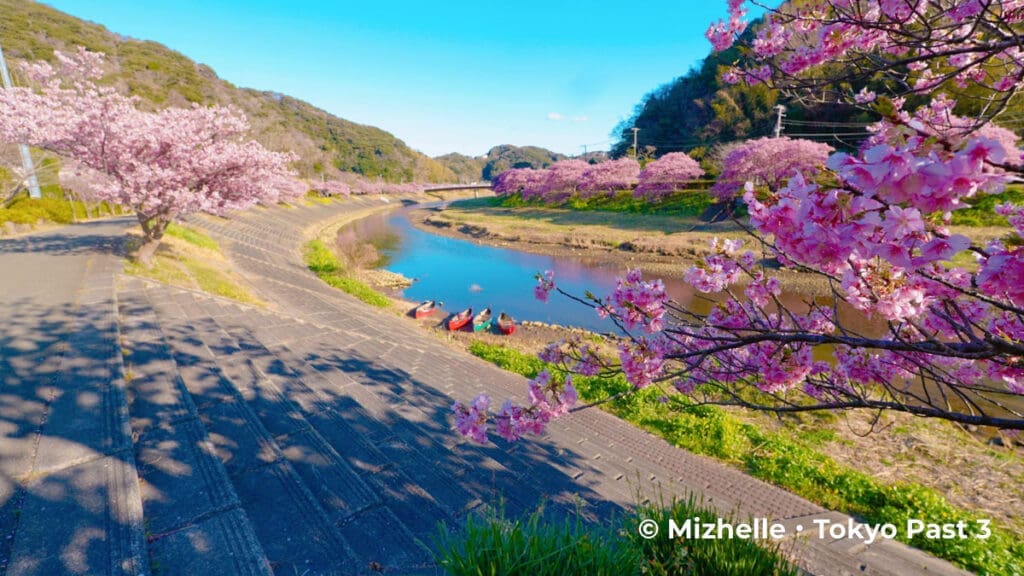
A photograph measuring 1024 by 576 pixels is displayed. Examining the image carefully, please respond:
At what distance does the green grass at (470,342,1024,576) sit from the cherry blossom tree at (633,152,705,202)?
3705 cm

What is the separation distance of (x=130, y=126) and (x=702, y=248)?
2670 centimetres

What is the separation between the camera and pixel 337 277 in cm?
1866

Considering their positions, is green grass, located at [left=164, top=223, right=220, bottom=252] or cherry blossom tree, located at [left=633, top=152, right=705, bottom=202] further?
cherry blossom tree, located at [left=633, top=152, right=705, bottom=202]

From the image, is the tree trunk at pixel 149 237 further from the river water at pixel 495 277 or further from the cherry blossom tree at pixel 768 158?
the cherry blossom tree at pixel 768 158

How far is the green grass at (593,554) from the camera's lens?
2029mm

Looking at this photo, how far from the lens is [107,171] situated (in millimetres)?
9492

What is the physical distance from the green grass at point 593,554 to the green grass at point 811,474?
1.26 m

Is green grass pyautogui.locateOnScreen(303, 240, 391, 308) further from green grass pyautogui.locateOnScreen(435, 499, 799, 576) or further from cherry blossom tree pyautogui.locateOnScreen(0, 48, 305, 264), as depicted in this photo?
green grass pyautogui.locateOnScreen(435, 499, 799, 576)

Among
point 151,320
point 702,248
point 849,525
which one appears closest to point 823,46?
point 849,525

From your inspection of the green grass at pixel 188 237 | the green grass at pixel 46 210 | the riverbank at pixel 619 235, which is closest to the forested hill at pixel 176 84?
the green grass at pixel 46 210

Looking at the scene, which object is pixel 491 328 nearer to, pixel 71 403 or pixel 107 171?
pixel 107 171

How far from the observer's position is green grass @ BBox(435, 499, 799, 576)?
203 centimetres

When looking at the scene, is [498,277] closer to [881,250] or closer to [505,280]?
[505,280]

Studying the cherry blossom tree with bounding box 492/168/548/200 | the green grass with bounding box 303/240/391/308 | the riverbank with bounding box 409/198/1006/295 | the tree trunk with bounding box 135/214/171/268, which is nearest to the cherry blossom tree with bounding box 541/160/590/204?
the cherry blossom tree with bounding box 492/168/548/200
